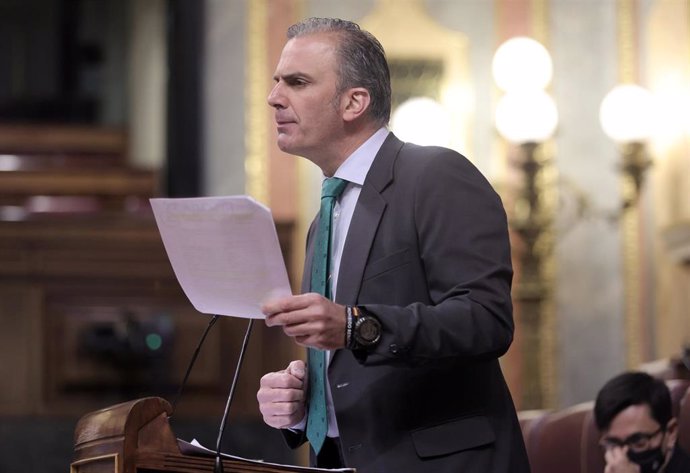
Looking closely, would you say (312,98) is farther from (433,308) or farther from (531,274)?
(531,274)

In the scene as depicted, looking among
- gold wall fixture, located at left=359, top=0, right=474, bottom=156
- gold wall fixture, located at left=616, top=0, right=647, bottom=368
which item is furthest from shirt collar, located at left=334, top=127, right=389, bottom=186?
gold wall fixture, located at left=616, top=0, right=647, bottom=368

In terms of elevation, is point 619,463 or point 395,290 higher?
point 395,290

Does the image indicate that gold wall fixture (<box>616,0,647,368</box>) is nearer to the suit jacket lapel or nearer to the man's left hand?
the suit jacket lapel

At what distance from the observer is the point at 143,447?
82.0 inches

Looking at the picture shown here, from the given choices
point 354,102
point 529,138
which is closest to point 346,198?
point 354,102

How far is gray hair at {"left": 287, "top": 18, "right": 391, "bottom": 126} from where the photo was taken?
97.6 inches

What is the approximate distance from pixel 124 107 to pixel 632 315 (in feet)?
11.2

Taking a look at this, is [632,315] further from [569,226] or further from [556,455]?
[556,455]

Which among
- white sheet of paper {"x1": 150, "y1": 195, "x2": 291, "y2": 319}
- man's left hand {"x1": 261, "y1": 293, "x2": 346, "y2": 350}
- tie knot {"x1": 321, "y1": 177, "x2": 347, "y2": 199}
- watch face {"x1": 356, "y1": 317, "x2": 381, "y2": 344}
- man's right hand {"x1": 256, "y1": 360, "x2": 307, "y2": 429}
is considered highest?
tie knot {"x1": 321, "y1": 177, "x2": 347, "y2": 199}

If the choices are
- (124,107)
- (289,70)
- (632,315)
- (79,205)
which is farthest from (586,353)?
(289,70)

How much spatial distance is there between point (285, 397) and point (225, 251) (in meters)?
0.40

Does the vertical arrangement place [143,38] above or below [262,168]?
above

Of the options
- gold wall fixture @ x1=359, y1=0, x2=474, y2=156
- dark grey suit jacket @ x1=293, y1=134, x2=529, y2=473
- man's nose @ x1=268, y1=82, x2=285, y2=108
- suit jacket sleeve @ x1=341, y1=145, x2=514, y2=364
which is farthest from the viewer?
gold wall fixture @ x1=359, y1=0, x2=474, y2=156

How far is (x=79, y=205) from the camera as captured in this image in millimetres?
7141
